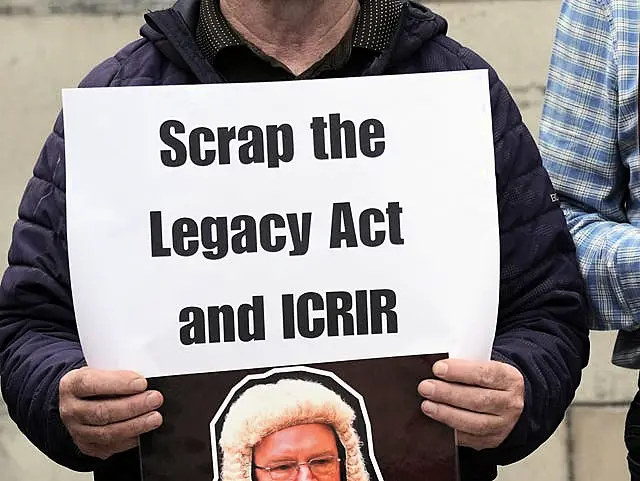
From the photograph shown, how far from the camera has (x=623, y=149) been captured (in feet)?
6.32

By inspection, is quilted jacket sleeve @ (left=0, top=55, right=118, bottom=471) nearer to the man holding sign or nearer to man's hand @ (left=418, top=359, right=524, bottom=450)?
the man holding sign

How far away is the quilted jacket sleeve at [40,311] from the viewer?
1775 millimetres

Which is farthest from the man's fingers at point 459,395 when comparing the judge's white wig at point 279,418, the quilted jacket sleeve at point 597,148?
the quilted jacket sleeve at point 597,148

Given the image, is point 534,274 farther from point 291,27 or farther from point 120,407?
point 120,407

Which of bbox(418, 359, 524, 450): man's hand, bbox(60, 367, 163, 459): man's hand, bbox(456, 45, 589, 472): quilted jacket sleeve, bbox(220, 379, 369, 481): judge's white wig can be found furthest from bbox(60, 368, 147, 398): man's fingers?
bbox(456, 45, 589, 472): quilted jacket sleeve

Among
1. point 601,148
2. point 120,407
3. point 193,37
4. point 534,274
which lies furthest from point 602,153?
point 120,407

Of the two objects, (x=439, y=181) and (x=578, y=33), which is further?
(x=578, y=33)

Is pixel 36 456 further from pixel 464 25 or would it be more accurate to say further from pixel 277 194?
pixel 277 194

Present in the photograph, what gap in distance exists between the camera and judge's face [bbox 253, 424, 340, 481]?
164 centimetres

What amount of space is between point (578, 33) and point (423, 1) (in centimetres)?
161

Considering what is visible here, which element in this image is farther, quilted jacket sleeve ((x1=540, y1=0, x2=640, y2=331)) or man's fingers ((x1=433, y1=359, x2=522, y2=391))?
quilted jacket sleeve ((x1=540, y1=0, x2=640, y2=331))

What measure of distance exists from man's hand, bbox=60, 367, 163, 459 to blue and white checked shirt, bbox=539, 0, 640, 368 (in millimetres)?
679

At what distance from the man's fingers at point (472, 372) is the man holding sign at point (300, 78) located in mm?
75

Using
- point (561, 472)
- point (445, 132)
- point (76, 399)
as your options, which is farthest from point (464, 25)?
point (76, 399)
